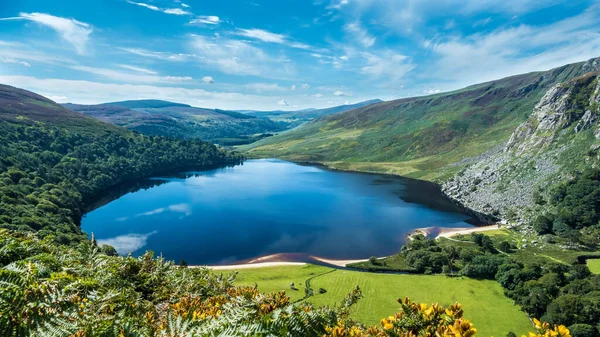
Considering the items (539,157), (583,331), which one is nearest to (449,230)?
(583,331)

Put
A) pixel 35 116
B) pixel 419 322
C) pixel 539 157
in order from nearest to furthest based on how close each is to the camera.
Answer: pixel 419 322, pixel 539 157, pixel 35 116

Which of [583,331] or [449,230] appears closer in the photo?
[583,331]

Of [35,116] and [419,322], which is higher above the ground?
[419,322]

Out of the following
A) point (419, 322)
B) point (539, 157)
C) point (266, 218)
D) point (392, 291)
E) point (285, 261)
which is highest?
point (539, 157)

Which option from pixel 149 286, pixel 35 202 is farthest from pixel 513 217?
pixel 35 202

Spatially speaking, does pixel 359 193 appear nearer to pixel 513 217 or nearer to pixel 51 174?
pixel 513 217

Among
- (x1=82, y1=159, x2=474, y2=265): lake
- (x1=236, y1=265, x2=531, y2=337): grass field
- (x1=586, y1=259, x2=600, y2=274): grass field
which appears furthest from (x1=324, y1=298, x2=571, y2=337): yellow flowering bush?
(x1=586, y1=259, x2=600, y2=274): grass field

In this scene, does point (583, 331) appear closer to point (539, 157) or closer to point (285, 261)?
point (285, 261)
